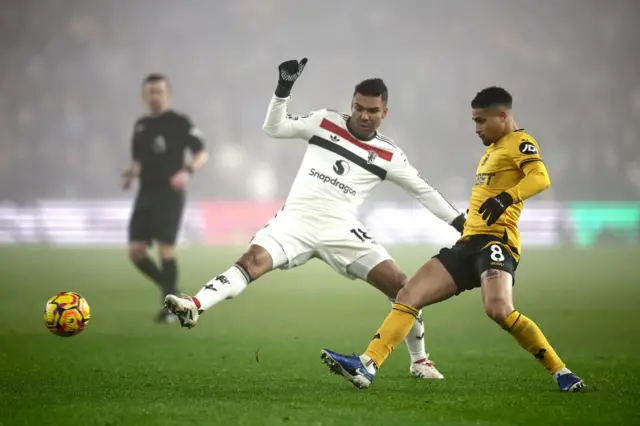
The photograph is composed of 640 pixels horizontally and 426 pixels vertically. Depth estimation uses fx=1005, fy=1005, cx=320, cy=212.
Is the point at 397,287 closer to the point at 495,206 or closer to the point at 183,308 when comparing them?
the point at 495,206

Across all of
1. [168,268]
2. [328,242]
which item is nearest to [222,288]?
[328,242]

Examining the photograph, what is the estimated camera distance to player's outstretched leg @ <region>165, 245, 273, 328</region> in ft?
21.8

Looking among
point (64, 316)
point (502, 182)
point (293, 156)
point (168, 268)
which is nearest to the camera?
point (502, 182)

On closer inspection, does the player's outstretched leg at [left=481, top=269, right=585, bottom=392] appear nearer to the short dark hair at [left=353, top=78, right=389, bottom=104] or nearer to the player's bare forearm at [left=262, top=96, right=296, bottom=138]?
the short dark hair at [left=353, top=78, right=389, bottom=104]

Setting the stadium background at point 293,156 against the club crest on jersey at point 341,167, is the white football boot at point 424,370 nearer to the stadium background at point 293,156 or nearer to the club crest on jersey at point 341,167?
the stadium background at point 293,156

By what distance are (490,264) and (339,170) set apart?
5.48 ft

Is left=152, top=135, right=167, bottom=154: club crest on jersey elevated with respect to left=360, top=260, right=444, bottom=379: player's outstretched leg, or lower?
elevated

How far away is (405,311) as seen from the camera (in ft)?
22.5

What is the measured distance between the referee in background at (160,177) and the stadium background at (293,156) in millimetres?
773

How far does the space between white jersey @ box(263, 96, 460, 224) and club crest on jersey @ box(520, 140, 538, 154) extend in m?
1.16

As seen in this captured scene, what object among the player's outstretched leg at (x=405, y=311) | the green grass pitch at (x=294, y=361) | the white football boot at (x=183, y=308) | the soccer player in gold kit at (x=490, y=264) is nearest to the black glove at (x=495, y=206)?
the soccer player in gold kit at (x=490, y=264)

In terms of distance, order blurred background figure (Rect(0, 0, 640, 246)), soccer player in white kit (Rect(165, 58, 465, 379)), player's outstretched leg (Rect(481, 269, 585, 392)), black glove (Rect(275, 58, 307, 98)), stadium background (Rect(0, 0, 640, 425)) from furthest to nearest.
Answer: blurred background figure (Rect(0, 0, 640, 246)) < stadium background (Rect(0, 0, 640, 425)) < soccer player in white kit (Rect(165, 58, 465, 379)) < black glove (Rect(275, 58, 307, 98)) < player's outstretched leg (Rect(481, 269, 585, 392))

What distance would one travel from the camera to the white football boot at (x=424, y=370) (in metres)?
7.59

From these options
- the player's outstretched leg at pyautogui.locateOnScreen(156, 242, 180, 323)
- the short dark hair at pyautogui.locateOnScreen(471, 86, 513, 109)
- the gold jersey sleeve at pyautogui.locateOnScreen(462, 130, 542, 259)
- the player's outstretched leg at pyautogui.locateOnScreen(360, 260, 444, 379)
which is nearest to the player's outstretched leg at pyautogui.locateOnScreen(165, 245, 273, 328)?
the player's outstretched leg at pyautogui.locateOnScreen(360, 260, 444, 379)
